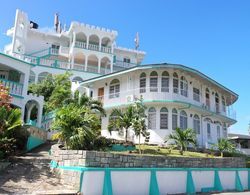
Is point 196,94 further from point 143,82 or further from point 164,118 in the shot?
point 143,82

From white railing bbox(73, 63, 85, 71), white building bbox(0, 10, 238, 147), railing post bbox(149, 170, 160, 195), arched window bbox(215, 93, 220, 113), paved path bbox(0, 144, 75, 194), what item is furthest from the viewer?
white railing bbox(73, 63, 85, 71)

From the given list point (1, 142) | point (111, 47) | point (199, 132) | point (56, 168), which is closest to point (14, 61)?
point (1, 142)

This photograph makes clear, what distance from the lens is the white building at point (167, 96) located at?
2250 centimetres

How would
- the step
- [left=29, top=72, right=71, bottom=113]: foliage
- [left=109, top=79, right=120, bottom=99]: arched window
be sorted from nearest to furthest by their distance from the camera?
the step, [left=109, top=79, right=120, bottom=99]: arched window, [left=29, top=72, right=71, bottom=113]: foliage

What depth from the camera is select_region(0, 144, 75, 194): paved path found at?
9.48 metres

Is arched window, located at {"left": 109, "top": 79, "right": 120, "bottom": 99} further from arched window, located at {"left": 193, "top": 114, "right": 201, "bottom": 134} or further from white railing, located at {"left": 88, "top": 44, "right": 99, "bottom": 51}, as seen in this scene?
white railing, located at {"left": 88, "top": 44, "right": 99, "bottom": 51}

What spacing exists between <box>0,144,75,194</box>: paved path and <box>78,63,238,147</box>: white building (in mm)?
11321

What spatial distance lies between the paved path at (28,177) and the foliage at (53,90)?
13.2 meters

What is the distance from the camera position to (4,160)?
1175 cm

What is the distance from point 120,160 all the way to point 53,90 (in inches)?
831

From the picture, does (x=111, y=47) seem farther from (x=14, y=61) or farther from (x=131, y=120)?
(x=131, y=120)

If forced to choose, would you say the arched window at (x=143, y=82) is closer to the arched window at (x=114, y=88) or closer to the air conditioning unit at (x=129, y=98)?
the air conditioning unit at (x=129, y=98)

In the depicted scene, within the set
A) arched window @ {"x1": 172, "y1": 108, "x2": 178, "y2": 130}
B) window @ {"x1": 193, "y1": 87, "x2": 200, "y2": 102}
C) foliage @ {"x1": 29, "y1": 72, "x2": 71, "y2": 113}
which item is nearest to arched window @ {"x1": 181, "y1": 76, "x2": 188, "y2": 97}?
window @ {"x1": 193, "y1": 87, "x2": 200, "y2": 102}

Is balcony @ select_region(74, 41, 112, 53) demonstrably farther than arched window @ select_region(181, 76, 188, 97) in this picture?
Yes
